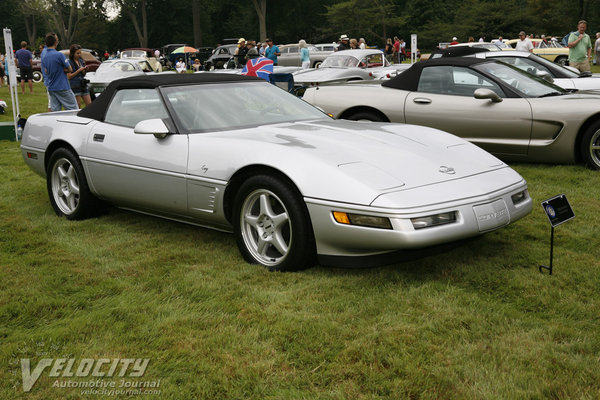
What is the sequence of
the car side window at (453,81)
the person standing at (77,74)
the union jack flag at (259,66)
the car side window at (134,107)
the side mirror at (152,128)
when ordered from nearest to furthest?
1. the side mirror at (152,128)
2. the car side window at (134,107)
3. the car side window at (453,81)
4. the union jack flag at (259,66)
5. the person standing at (77,74)

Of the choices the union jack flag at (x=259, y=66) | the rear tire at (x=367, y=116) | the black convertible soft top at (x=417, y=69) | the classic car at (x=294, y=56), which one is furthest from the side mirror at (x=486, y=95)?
the classic car at (x=294, y=56)

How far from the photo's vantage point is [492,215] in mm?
3695

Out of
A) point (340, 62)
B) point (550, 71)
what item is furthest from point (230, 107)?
point (340, 62)

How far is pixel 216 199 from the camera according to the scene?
4.18m

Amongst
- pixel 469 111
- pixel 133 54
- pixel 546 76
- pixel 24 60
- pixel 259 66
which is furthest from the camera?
pixel 133 54

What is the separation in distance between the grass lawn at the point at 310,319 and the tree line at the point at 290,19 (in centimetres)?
5133

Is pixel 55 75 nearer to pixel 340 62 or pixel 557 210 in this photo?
pixel 340 62

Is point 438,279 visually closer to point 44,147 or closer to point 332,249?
point 332,249

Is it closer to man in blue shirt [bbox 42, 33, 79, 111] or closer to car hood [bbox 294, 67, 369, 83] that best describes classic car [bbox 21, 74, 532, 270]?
man in blue shirt [bbox 42, 33, 79, 111]

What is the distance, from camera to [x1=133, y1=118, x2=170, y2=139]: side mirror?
4359 mm

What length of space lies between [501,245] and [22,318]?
3.07 m

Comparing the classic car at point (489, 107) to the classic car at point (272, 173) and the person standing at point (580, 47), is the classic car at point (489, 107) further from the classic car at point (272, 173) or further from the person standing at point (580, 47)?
the person standing at point (580, 47)

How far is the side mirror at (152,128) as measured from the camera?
14.3 ft

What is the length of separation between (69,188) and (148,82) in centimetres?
128
